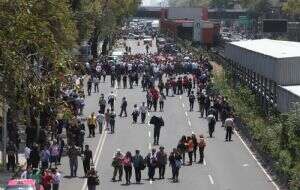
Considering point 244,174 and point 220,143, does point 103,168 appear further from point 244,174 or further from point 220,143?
point 220,143

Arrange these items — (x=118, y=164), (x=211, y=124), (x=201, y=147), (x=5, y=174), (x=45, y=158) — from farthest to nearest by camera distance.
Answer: (x=211, y=124) → (x=201, y=147) → (x=5, y=174) → (x=45, y=158) → (x=118, y=164)

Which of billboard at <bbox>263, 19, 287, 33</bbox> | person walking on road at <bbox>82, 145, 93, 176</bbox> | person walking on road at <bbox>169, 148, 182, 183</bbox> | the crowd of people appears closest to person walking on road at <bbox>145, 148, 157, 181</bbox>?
the crowd of people

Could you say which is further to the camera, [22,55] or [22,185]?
[22,185]

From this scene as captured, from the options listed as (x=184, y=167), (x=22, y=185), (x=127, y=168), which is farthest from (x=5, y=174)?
(x=22, y=185)

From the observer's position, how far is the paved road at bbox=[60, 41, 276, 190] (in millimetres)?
30344

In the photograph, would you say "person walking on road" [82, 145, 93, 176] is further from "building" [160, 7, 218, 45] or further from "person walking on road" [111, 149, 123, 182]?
"building" [160, 7, 218, 45]

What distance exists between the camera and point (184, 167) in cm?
3391

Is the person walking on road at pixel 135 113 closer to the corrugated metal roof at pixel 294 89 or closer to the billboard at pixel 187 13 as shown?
the corrugated metal roof at pixel 294 89

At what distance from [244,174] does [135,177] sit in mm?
3984

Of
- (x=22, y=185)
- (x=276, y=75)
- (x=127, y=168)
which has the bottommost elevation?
(x=127, y=168)

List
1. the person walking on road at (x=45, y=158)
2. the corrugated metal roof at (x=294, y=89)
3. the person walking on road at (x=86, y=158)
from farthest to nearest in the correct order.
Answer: the corrugated metal roof at (x=294, y=89) < the person walking on road at (x=45, y=158) < the person walking on road at (x=86, y=158)

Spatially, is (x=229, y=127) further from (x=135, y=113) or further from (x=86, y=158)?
(x=86, y=158)

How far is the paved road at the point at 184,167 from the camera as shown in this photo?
30.3 meters

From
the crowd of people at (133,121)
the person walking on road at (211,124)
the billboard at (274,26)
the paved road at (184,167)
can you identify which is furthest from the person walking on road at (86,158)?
the billboard at (274,26)
